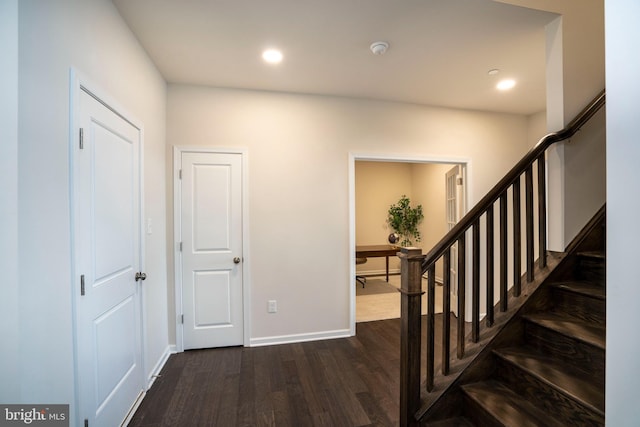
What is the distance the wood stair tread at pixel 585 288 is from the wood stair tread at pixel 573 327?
16 centimetres

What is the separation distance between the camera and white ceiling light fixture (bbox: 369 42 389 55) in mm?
2064

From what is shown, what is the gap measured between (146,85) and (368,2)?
1847 millimetres

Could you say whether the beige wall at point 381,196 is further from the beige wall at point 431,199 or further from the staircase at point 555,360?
the staircase at point 555,360

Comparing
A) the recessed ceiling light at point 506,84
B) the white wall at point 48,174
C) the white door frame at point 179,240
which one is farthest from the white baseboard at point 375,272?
the white wall at point 48,174

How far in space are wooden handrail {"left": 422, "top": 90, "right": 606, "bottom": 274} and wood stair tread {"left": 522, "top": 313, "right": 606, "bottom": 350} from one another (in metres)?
0.68

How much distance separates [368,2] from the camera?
1.68m

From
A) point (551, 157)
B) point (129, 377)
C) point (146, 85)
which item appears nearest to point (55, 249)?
point (129, 377)

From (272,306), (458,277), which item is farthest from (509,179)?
(272,306)

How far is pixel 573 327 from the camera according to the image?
147 cm

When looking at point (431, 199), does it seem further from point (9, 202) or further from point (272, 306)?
point (9, 202)

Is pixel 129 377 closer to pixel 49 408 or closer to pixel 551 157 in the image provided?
pixel 49 408

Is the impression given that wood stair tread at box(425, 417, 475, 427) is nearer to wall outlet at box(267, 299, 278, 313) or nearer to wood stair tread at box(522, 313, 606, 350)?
wood stair tread at box(522, 313, 606, 350)

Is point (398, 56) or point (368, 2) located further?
point (398, 56)

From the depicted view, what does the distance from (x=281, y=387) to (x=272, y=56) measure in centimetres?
272
